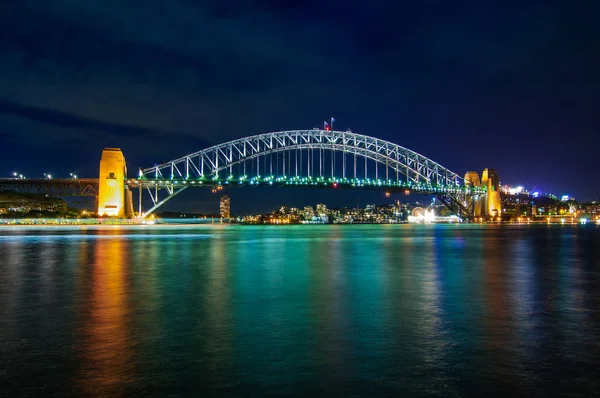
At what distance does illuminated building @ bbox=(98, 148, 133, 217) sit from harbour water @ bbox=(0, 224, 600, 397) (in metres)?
55.4

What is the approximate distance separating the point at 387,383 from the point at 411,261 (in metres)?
15.7

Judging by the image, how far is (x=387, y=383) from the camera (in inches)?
231

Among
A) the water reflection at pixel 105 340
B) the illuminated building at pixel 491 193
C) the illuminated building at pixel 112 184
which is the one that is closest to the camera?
the water reflection at pixel 105 340

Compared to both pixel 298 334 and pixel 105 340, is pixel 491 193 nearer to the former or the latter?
pixel 298 334

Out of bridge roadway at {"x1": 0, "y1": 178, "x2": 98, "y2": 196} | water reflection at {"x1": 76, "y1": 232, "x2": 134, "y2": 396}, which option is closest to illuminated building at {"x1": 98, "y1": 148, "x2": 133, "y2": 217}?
bridge roadway at {"x1": 0, "y1": 178, "x2": 98, "y2": 196}

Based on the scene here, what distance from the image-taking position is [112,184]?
6938 cm

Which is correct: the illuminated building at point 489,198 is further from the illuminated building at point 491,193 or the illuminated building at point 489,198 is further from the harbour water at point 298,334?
the harbour water at point 298,334

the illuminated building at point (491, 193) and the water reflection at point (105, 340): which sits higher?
the illuminated building at point (491, 193)

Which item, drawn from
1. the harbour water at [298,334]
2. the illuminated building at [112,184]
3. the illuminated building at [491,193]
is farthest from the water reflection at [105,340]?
the illuminated building at [491,193]

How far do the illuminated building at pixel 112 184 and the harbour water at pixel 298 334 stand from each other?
2182 inches

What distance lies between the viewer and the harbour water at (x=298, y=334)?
5855 millimetres

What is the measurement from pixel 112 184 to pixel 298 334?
6577 centimetres

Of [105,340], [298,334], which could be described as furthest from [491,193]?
[105,340]

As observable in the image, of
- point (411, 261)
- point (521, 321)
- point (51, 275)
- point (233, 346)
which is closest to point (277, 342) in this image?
point (233, 346)
